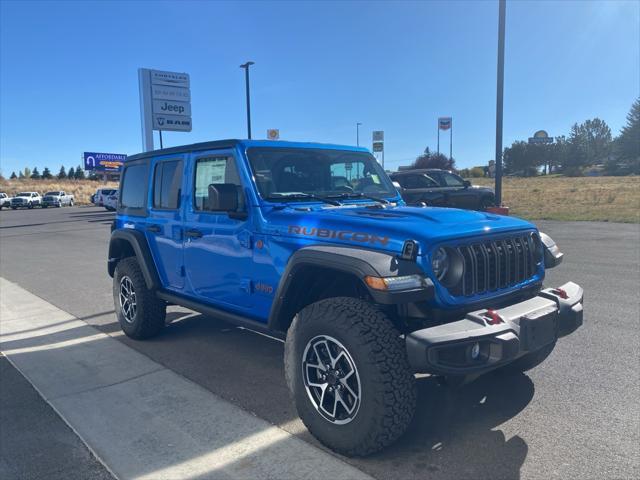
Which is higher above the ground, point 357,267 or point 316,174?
point 316,174

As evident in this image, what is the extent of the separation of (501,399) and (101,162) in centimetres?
7189

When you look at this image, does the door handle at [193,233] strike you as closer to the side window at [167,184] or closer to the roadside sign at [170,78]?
the side window at [167,184]

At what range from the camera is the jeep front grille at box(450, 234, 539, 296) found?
3.08 m

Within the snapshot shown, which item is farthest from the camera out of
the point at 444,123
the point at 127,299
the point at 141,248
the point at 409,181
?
the point at 444,123

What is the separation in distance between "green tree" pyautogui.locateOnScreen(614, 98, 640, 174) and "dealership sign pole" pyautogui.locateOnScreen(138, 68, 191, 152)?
94.6 metres

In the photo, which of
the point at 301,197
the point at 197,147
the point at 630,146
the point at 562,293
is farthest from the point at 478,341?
the point at 630,146

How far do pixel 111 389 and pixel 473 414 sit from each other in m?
2.82

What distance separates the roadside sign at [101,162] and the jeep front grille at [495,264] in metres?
68.8

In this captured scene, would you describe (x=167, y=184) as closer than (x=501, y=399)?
No

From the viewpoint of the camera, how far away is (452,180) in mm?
16391

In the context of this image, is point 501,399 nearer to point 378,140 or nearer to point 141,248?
point 141,248

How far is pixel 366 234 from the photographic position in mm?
3082

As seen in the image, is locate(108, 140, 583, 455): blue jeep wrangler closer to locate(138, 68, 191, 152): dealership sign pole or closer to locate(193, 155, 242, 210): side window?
locate(193, 155, 242, 210): side window

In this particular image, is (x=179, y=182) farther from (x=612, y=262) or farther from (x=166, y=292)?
(x=612, y=262)
